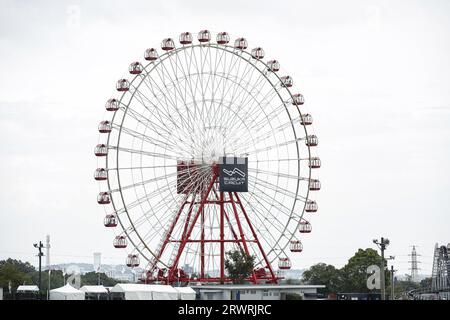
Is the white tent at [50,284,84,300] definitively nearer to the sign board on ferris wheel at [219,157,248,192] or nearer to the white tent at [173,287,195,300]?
the white tent at [173,287,195,300]

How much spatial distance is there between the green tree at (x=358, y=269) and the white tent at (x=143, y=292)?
64.1m

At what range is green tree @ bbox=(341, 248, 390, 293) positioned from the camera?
13388cm

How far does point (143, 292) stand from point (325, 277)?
7919 cm

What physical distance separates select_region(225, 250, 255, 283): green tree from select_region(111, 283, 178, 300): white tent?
45.5 feet

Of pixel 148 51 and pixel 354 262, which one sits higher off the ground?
pixel 148 51

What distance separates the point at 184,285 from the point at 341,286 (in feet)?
194

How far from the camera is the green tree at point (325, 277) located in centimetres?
14075

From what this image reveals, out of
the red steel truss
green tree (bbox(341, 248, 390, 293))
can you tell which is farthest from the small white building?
green tree (bbox(341, 248, 390, 293))

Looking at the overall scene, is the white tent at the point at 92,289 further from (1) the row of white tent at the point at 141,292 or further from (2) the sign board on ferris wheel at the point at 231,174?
(2) the sign board on ferris wheel at the point at 231,174

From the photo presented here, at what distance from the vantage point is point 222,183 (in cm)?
8081

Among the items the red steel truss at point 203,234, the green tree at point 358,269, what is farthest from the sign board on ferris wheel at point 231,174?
the green tree at point 358,269

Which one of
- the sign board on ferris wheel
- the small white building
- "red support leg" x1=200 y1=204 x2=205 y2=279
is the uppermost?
the sign board on ferris wheel
